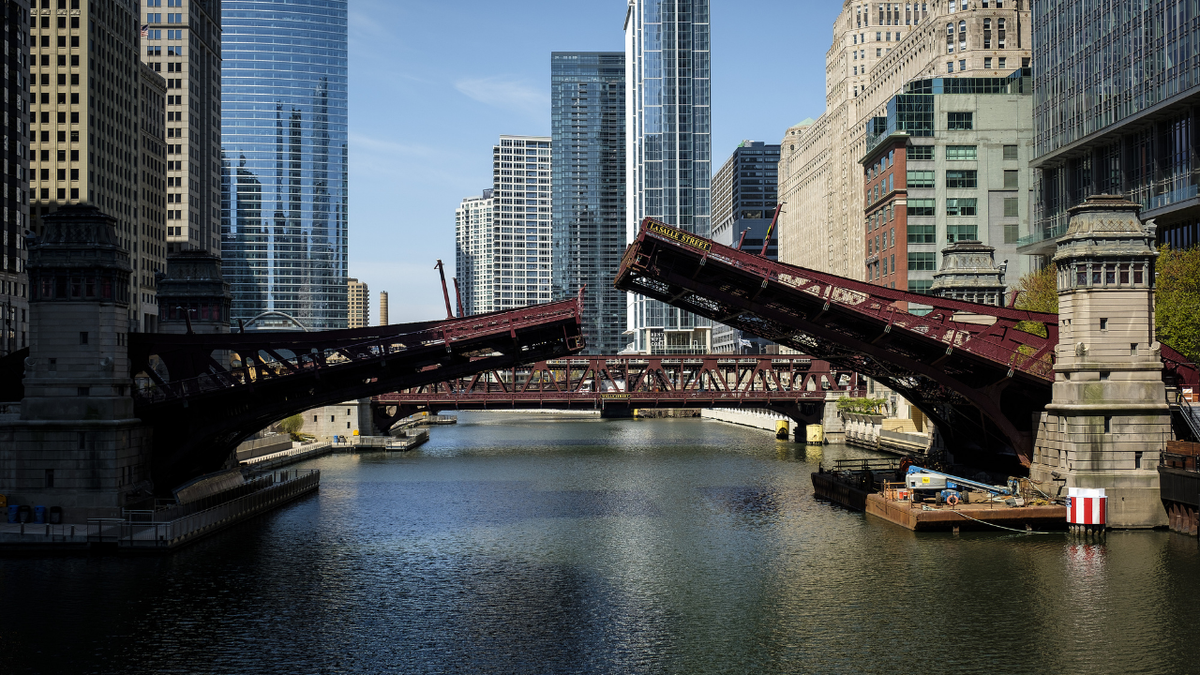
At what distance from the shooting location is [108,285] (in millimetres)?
47531

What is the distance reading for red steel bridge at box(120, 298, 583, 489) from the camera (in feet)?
171

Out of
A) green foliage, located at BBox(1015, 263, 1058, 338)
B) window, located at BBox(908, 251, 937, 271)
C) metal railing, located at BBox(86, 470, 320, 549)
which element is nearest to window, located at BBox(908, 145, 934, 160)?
window, located at BBox(908, 251, 937, 271)

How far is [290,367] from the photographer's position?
179 feet

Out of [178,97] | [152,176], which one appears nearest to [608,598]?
[152,176]

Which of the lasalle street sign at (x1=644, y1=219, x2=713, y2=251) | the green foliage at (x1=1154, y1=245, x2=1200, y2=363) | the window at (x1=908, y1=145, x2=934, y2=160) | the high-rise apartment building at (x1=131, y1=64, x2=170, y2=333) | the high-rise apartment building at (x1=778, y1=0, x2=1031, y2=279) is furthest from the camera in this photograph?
the high-rise apartment building at (x1=131, y1=64, x2=170, y2=333)

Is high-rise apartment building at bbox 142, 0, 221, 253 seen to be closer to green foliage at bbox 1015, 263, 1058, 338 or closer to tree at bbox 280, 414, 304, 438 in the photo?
tree at bbox 280, 414, 304, 438

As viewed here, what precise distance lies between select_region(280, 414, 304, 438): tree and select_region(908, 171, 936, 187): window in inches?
2564

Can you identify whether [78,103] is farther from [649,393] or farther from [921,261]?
[921,261]

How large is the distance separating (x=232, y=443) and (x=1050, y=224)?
73.3 m

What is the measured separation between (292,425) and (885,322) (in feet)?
227

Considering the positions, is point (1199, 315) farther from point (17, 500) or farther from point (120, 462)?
point (17, 500)

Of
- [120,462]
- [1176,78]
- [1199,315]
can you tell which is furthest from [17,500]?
[1176,78]

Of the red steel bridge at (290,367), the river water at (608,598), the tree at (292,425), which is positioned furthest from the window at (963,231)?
the red steel bridge at (290,367)

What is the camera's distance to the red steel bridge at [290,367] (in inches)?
2057
